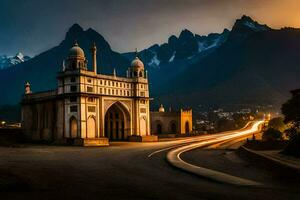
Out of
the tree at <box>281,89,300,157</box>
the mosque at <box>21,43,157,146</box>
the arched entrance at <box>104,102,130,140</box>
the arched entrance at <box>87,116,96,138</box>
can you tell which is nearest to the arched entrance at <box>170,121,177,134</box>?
the mosque at <box>21,43,157,146</box>

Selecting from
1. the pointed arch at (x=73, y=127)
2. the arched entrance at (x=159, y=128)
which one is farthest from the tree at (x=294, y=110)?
the arched entrance at (x=159, y=128)

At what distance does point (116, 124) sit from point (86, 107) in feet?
49.5

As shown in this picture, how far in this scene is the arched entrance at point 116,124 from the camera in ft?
280

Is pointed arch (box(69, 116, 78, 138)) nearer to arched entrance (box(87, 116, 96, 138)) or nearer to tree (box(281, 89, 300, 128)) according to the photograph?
arched entrance (box(87, 116, 96, 138))

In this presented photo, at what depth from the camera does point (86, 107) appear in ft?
240

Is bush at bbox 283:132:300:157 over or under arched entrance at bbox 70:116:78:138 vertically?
under

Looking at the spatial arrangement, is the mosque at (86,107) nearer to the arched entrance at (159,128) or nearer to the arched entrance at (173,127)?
the arched entrance at (159,128)

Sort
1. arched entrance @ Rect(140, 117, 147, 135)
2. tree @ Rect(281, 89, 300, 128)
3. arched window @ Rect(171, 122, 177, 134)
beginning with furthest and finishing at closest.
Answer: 1. arched window @ Rect(171, 122, 177, 134)
2. arched entrance @ Rect(140, 117, 147, 135)
3. tree @ Rect(281, 89, 300, 128)

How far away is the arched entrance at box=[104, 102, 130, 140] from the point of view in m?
85.2

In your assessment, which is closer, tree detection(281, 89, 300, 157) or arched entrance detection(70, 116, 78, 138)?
tree detection(281, 89, 300, 157)

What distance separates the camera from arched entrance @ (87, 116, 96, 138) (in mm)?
73250

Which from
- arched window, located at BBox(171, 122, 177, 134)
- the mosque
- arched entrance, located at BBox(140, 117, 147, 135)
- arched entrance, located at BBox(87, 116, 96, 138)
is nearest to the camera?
the mosque

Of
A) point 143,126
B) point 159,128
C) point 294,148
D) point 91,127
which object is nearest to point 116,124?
point 143,126

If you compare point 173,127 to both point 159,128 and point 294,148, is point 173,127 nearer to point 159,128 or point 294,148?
point 159,128
